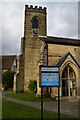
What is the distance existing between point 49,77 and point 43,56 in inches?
505

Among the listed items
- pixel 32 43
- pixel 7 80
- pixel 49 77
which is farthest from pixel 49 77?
pixel 7 80

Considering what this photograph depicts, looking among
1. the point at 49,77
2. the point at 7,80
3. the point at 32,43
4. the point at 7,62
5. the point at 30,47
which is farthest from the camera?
the point at 7,62

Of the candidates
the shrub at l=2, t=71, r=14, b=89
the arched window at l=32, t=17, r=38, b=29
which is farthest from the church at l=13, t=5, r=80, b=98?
the shrub at l=2, t=71, r=14, b=89

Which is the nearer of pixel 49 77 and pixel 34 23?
pixel 49 77

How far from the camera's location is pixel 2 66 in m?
38.3

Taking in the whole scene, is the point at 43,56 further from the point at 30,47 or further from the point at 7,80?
the point at 7,80

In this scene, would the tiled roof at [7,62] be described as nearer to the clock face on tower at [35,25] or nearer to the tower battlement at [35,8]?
the clock face on tower at [35,25]

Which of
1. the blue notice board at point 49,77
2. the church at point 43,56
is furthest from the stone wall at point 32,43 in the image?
the blue notice board at point 49,77

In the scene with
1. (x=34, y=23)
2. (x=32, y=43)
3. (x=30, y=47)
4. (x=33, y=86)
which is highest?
(x=34, y=23)

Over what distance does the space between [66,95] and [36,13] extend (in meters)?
19.3

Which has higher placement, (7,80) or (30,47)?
(30,47)

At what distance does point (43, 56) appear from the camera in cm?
2042

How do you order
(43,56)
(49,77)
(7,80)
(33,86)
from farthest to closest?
(7,80) < (33,86) < (43,56) < (49,77)

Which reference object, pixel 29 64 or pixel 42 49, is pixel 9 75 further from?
pixel 42 49
